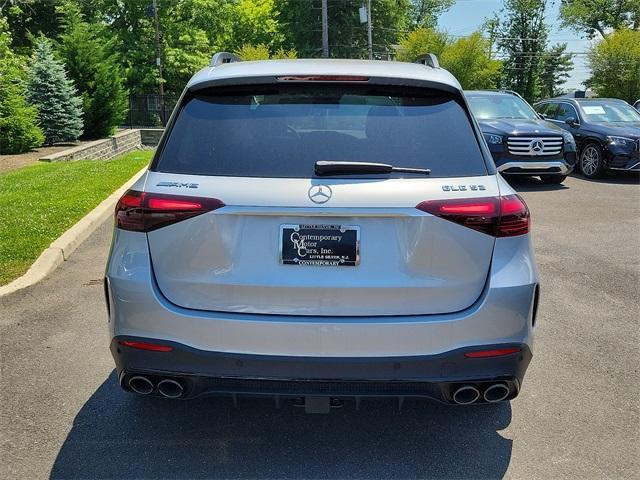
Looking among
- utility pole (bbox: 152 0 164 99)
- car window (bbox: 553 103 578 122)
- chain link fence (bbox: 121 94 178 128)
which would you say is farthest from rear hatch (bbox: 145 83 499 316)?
chain link fence (bbox: 121 94 178 128)

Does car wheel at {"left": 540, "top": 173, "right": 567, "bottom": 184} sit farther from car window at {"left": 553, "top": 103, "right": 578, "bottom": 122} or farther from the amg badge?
the amg badge

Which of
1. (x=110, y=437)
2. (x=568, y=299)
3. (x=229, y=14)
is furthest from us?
(x=229, y=14)

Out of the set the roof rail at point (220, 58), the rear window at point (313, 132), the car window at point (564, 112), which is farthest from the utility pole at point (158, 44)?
the rear window at point (313, 132)

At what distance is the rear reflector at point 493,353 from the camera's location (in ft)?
8.57

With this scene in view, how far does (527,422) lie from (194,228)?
2119 mm

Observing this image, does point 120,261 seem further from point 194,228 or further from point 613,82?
point 613,82

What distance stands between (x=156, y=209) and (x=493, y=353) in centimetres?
159

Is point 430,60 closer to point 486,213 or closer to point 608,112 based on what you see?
point 486,213

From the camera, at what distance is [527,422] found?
3350 millimetres

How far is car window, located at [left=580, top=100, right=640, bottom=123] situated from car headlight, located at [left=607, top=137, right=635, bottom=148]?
1.20 metres

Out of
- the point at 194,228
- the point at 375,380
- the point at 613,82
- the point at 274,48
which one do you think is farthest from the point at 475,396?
the point at 274,48

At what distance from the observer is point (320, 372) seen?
2582 millimetres

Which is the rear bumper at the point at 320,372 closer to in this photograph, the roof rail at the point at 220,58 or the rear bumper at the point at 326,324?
the rear bumper at the point at 326,324

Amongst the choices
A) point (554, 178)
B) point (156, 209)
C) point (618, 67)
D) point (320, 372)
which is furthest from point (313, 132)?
point (618, 67)
